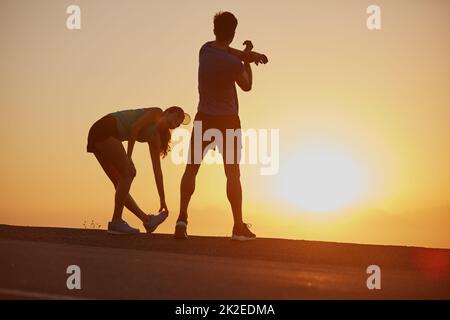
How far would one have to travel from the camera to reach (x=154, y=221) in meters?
12.8

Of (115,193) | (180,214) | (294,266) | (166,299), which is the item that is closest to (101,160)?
(115,193)

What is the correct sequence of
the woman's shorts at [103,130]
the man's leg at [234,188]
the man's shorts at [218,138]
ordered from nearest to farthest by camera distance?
1. the man's shorts at [218,138]
2. the man's leg at [234,188]
3. the woman's shorts at [103,130]

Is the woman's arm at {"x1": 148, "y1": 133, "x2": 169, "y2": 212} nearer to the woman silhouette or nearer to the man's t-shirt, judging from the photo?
the woman silhouette

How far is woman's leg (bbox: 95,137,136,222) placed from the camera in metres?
12.8

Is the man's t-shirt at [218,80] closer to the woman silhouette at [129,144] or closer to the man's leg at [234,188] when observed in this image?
the woman silhouette at [129,144]

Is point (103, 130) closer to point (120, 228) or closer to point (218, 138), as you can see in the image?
point (120, 228)

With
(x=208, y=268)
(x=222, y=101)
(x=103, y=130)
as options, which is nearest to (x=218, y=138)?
(x=222, y=101)

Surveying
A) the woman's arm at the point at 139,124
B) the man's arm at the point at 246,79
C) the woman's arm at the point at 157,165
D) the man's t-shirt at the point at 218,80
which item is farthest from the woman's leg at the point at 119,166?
the man's arm at the point at 246,79

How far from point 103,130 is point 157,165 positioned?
3.22 feet

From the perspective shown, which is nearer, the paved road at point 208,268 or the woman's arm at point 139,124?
the paved road at point 208,268

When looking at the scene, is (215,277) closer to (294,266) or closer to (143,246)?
(294,266)

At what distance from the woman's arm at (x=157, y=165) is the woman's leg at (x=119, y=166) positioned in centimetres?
37

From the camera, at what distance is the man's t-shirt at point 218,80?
40.0 feet
